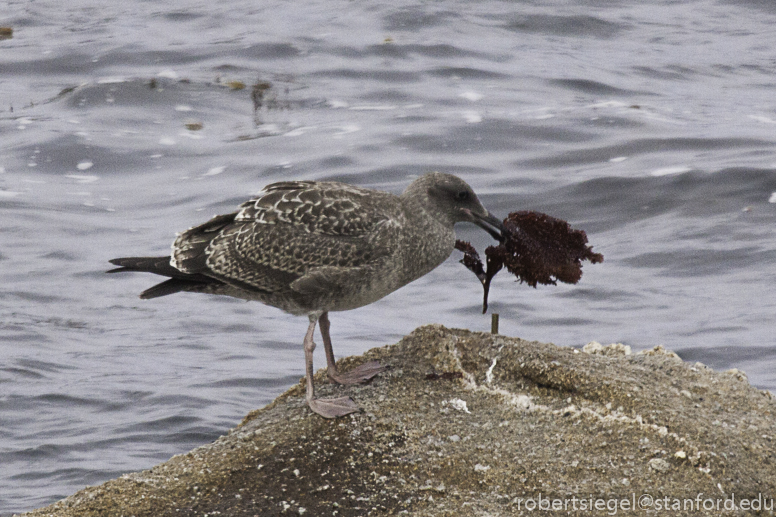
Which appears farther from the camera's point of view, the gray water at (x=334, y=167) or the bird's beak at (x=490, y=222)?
the gray water at (x=334, y=167)

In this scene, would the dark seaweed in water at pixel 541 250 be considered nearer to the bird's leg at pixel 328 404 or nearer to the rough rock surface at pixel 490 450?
the rough rock surface at pixel 490 450

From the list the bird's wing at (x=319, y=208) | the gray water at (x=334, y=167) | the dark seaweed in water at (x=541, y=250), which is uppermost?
the bird's wing at (x=319, y=208)

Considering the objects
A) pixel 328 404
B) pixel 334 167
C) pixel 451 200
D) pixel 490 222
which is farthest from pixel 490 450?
pixel 334 167

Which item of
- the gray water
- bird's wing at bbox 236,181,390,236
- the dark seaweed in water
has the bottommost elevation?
the gray water

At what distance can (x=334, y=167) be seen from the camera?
1545cm

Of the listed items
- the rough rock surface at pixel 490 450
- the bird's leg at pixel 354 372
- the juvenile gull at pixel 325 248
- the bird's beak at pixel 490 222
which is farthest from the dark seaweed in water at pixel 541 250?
the bird's leg at pixel 354 372

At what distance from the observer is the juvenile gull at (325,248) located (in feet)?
19.6

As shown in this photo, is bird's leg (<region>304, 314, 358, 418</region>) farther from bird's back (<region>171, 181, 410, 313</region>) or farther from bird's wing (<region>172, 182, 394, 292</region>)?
bird's wing (<region>172, 182, 394, 292</region>)

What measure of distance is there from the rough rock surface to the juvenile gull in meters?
0.52

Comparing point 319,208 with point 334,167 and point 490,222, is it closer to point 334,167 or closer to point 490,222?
point 490,222

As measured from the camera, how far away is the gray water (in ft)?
32.8

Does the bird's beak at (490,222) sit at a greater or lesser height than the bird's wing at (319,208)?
lesser

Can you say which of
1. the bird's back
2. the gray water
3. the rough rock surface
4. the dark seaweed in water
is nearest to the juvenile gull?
the bird's back

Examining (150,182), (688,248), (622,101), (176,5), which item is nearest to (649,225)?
(688,248)
